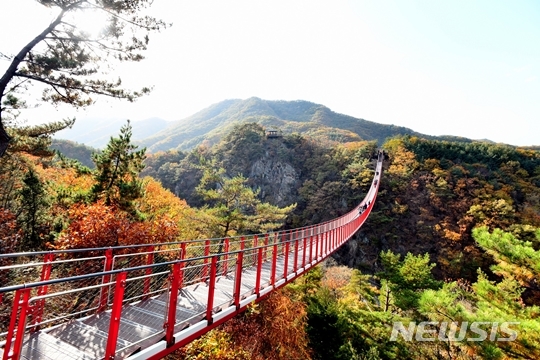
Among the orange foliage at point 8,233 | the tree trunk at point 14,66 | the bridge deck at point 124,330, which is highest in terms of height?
the tree trunk at point 14,66

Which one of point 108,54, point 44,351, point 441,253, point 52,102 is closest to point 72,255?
point 52,102

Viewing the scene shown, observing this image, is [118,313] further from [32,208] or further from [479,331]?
[32,208]

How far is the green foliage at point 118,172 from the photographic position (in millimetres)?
10148

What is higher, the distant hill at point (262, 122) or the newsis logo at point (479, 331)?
the distant hill at point (262, 122)

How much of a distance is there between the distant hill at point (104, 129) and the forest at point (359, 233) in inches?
4397

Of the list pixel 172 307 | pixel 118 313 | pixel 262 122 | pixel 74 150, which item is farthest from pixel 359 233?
pixel 262 122

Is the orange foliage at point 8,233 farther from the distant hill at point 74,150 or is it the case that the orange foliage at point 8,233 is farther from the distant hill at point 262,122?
the distant hill at point 262,122

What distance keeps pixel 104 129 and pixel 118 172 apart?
489 ft

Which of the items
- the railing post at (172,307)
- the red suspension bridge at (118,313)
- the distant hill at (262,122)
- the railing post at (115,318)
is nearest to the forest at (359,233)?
the red suspension bridge at (118,313)

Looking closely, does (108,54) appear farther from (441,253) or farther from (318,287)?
(441,253)

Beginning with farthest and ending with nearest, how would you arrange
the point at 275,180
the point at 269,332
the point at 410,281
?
1. the point at 275,180
2. the point at 410,281
3. the point at 269,332

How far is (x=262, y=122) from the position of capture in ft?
254

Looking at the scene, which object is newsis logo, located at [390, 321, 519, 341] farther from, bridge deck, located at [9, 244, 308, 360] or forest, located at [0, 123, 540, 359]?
bridge deck, located at [9, 244, 308, 360]

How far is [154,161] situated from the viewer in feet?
141
